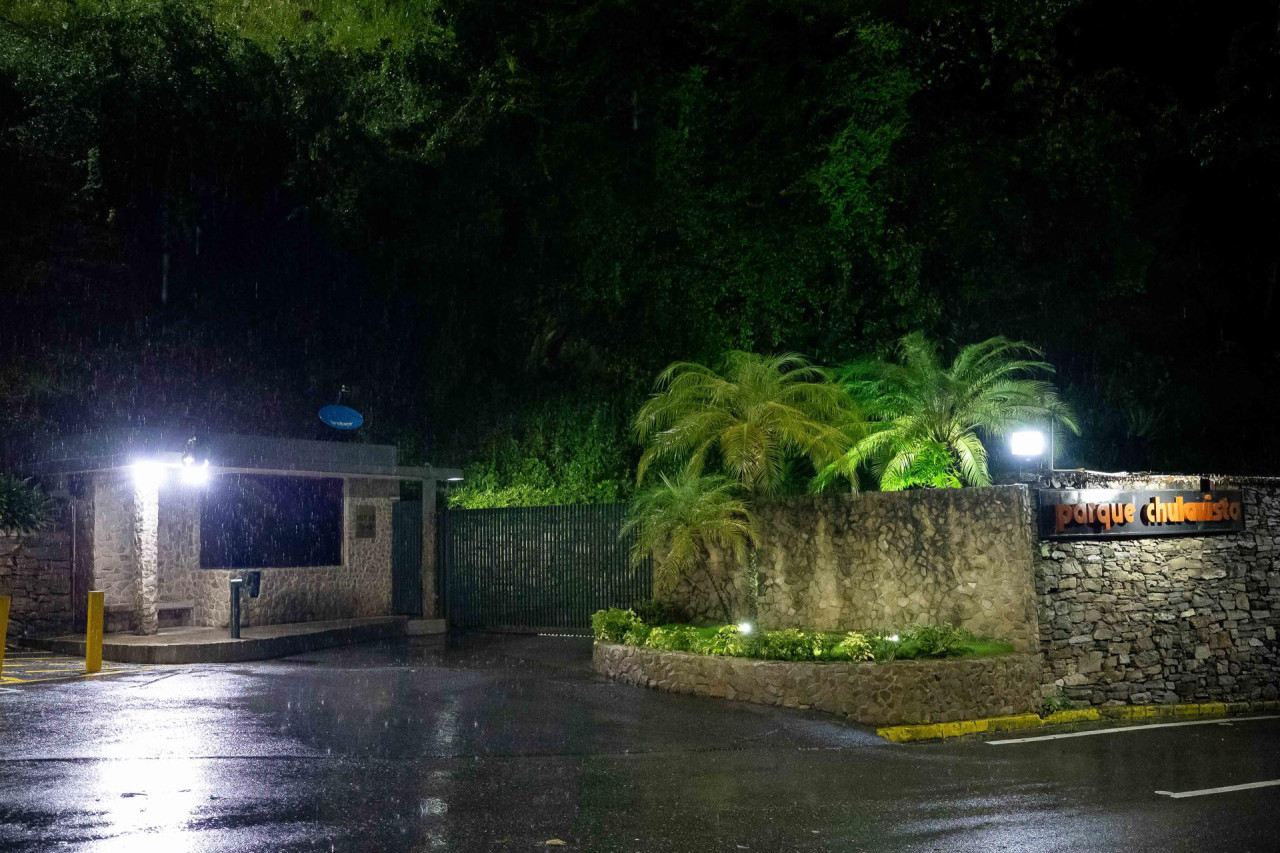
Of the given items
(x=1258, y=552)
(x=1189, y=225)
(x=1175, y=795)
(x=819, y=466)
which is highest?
(x=1189, y=225)

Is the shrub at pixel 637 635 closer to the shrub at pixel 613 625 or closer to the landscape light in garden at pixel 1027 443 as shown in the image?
the shrub at pixel 613 625

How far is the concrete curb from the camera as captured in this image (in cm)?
1224

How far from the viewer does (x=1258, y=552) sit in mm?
15273

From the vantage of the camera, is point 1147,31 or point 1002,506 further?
point 1147,31

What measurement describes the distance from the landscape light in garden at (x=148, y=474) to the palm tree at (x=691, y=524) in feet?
26.6

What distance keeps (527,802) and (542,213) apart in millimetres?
21886

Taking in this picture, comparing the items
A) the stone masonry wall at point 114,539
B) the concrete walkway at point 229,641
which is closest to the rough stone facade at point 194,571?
the stone masonry wall at point 114,539

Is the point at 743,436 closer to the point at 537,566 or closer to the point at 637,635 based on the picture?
the point at 637,635

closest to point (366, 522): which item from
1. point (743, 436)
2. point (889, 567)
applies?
point (743, 436)

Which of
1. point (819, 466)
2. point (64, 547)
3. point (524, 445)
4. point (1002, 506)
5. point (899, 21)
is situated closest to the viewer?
point (1002, 506)

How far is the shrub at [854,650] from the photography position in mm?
13430

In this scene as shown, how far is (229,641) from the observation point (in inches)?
714

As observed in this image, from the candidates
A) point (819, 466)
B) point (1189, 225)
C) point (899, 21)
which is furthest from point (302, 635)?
point (1189, 225)

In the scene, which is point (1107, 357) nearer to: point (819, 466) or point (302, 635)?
point (819, 466)
